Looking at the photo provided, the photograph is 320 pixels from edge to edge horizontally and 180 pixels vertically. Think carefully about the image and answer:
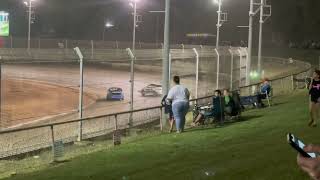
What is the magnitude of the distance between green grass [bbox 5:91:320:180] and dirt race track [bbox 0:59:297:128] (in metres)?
5.50

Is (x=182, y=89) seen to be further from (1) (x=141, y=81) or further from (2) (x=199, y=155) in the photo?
(1) (x=141, y=81)

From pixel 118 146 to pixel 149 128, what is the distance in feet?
13.2

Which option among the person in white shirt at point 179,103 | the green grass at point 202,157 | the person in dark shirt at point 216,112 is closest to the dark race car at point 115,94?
the person in dark shirt at point 216,112

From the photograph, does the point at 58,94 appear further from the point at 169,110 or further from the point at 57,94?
the point at 169,110

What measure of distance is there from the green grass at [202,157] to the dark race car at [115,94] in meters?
7.11

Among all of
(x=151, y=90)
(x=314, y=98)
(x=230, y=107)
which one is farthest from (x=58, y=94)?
(x=314, y=98)

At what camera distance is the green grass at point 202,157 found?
333 inches

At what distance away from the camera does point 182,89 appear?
1466cm

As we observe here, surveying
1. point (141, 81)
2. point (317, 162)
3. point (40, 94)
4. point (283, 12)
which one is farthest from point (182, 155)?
point (283, 12)

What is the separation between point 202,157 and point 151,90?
1383 centimetres

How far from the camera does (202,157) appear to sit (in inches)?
403

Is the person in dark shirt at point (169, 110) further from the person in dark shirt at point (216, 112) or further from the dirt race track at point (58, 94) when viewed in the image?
the dirt race track at point (58, 94)

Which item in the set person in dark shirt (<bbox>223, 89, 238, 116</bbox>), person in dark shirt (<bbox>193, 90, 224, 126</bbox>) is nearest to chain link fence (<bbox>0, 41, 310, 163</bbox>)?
person in dark shirt (<bbox>193, 90, 224, 126</bbox>)

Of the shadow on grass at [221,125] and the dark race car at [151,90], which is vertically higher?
the dark race car at [151,90]
